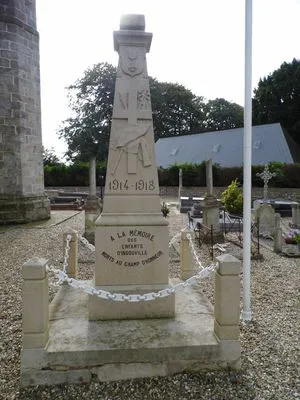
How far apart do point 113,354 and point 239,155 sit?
3054 cm

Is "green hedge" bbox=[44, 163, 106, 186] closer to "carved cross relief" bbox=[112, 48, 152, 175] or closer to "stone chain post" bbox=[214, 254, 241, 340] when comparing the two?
"carved cross relief" bbox=[112, 48, 152, 175]

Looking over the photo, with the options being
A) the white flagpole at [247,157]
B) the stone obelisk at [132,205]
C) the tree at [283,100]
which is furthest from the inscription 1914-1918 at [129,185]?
the tree at [283,100]

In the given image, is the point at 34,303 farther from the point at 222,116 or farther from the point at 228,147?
the point at 222,116

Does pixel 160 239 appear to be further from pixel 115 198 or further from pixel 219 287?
pixel 219 287

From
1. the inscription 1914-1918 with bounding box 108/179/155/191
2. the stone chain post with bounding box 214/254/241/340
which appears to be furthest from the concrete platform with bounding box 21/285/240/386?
the inscription 1914-1918 with bounding box 108/179/155/191

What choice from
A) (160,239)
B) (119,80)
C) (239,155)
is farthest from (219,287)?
(239,155)

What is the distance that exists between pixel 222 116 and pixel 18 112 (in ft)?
135

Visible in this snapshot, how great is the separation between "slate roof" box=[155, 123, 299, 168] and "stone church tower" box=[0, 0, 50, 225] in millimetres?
17954

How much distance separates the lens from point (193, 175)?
95.9ft

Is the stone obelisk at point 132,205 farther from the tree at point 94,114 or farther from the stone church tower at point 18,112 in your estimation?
the tree at point 94,114

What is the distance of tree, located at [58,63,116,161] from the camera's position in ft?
97.3

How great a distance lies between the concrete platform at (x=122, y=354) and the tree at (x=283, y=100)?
36172 millimetres

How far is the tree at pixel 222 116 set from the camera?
4944 cm

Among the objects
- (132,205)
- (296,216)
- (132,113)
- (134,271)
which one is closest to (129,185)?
(132,205)
